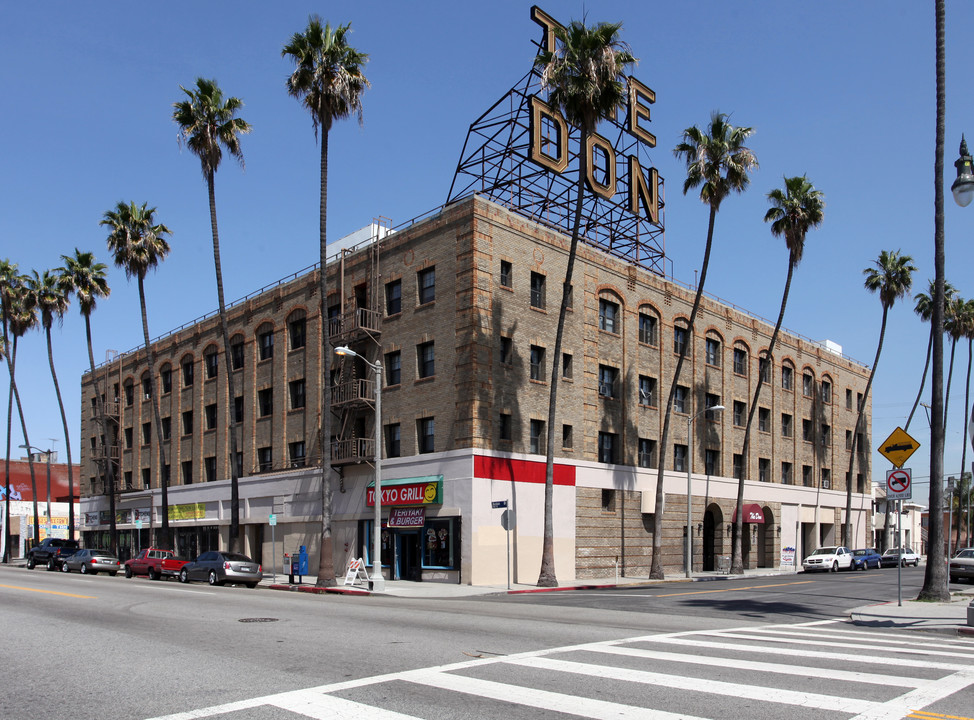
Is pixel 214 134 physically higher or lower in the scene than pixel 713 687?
higher

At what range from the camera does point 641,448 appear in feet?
143

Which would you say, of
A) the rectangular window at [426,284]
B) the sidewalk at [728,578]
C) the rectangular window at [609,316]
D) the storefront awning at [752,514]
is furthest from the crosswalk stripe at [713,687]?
the storefront awning at [752,514]

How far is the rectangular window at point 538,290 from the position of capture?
37812 mm

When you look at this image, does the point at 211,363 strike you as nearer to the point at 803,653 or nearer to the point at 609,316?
the point at 609,316

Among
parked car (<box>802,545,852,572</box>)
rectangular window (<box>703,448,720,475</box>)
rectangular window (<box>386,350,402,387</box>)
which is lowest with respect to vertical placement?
parked car (<box>802,545,852,572</box>)

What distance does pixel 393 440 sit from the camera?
38094mm

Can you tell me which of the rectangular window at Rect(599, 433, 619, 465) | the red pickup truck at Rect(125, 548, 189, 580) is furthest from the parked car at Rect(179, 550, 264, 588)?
the rectangular window at Rect(599, 433, 619, 465)

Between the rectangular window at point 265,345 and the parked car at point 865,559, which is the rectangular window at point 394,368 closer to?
the rectangular window at point 265,345

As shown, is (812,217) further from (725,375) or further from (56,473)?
(56,473)

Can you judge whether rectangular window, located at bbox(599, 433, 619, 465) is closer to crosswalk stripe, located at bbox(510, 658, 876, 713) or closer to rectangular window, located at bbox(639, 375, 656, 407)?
rectangular window, located at bbox(639, 375, 656, 407)

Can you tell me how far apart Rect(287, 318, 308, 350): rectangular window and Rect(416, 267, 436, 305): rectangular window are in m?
9.21

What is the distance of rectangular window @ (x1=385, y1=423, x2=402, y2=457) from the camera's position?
3775 cm

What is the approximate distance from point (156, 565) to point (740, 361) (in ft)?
115

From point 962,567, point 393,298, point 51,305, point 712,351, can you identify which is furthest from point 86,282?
point 962,567
